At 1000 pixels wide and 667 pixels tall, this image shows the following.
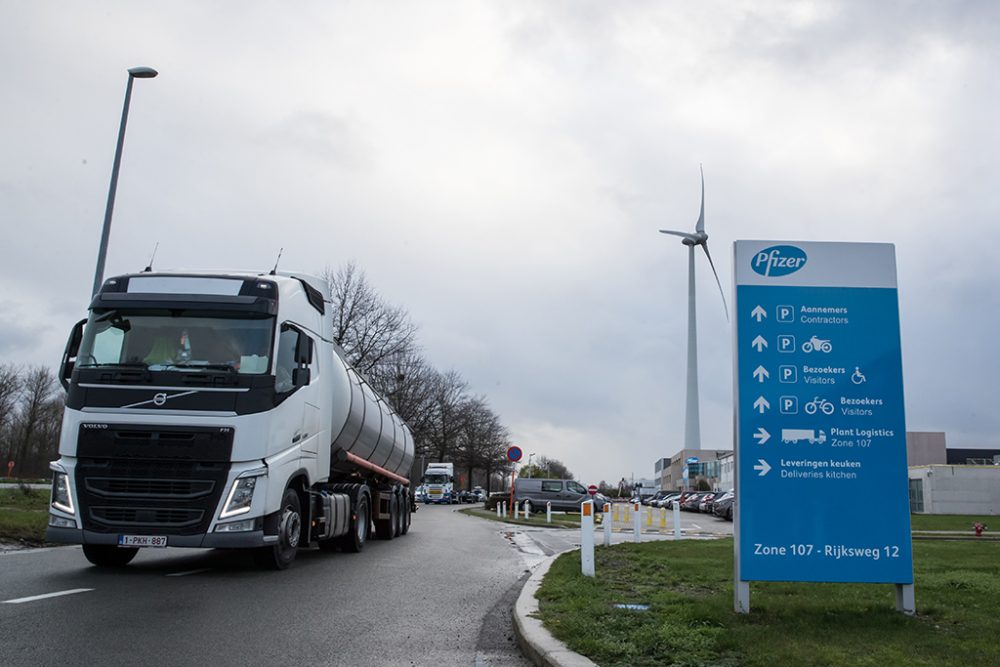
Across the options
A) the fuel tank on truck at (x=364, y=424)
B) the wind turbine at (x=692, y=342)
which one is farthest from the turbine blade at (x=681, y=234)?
the fuel tank on truck at (x=364, y=424)

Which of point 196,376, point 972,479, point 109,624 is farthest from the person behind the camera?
point 972,479

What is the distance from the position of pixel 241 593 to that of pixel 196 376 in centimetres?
269

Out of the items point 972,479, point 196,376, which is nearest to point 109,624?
point 196,376

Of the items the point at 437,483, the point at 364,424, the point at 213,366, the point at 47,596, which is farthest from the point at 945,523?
the point at 437,483

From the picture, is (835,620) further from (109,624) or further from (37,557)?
(37,557)

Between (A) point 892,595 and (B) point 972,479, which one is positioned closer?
(A) point 892,595

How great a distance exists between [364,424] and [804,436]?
9630mm

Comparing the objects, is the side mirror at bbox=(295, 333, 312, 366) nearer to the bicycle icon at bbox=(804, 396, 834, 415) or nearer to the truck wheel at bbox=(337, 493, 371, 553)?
the truck wheel at bbox=(337, 493, 371, 553)

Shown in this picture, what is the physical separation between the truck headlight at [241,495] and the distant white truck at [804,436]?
586 centimetres

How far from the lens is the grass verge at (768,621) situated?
552 cm

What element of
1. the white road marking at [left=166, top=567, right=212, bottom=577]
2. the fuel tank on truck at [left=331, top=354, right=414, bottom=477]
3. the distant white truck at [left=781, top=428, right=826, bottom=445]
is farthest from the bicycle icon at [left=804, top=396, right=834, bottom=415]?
the fuel tank on truck at [left=331, top=354, right=414, bottom=477]

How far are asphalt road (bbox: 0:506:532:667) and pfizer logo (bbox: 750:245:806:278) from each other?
157 inches

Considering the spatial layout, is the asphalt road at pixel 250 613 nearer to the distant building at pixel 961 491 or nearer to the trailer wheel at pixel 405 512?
the trailer wheel at pixel 405 512

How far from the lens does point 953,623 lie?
697cm
